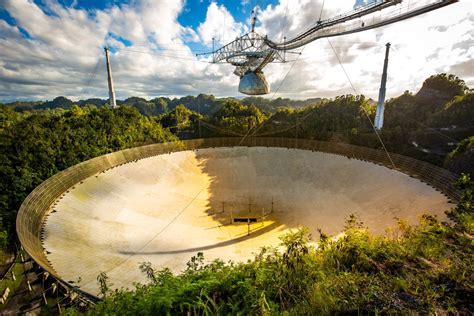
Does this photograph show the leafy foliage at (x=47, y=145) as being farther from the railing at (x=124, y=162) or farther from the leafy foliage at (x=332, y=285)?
the leafy foliage at (x=332, y=285)

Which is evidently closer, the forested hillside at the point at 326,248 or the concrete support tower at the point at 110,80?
the forested hillside at the point at 326,248

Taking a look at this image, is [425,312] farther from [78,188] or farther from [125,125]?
[125,125]

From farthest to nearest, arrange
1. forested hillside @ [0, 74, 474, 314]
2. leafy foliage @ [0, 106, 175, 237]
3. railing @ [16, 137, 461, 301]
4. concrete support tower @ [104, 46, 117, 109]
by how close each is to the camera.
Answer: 1. concrete support tower @ [104, 46, 117, 109]
2. leafy foliage @ [0, 106, 175, 237]
3. railing @ [16, 137, 461, 301]
4. forested hillside @ [0, 74, 474, 314]

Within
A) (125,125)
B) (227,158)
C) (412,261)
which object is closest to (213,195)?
(227,158)

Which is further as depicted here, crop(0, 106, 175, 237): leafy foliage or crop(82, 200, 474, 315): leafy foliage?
crop(0, 106, 175, 237): leafy foliage

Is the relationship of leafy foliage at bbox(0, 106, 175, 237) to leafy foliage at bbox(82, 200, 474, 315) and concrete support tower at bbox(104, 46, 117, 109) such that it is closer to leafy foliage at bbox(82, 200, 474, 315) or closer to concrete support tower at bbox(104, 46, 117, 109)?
concrete support tower at bbox(104, 46, 117, 109)

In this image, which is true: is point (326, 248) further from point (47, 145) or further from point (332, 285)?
point (47, 145)

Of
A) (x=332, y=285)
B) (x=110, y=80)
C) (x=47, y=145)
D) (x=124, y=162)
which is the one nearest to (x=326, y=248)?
(x=332, y=285)

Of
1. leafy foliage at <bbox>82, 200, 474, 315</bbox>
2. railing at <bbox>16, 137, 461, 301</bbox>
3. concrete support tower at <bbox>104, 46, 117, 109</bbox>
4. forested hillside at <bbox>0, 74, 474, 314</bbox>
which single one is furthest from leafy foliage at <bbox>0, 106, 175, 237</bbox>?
leafy foliage at <bbox>82, 200, 474, 315</bbox>

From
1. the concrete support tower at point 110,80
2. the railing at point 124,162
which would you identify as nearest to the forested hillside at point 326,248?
the concrete support tower at point 110,80
